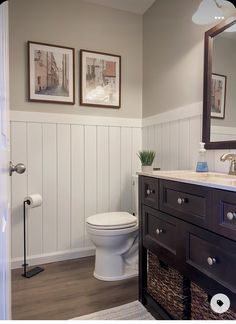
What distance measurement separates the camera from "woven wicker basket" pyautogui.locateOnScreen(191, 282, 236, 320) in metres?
1.18

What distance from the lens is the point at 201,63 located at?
1.88 m

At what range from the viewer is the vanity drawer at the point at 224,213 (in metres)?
1.01

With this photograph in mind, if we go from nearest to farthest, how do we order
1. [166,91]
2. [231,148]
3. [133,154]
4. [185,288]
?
[185,288], [231,148], [166,91], [133,154]

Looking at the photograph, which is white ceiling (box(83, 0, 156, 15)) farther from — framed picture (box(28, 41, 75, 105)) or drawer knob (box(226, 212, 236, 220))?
drawer knob (box(226, 212, 236, 220))

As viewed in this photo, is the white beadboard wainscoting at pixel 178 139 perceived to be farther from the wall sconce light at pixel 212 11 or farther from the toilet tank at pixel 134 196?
the wall sconce light at pixel 212 11

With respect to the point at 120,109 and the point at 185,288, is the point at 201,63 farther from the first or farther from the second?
the point at 185,288

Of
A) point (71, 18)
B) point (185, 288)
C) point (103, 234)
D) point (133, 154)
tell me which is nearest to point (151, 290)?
point (185, 288)

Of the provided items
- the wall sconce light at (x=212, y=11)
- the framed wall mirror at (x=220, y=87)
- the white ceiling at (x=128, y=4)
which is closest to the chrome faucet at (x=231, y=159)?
the framed wall mirror at (x=220, y=87)

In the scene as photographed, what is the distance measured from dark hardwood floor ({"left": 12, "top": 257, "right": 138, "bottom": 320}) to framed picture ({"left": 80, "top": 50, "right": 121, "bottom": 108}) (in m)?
1.56

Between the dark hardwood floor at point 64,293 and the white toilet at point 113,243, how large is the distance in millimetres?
78

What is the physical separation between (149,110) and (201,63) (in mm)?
817

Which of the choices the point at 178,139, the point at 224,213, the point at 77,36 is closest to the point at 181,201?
the point at 224,213

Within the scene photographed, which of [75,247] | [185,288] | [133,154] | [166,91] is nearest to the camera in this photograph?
[185,288]

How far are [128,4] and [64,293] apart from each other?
103 inches
